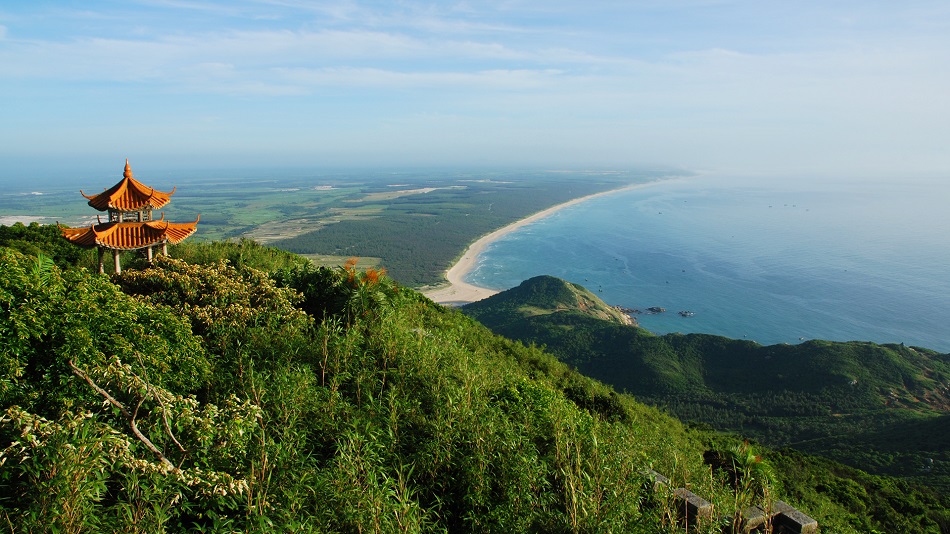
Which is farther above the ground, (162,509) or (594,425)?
(162,509)

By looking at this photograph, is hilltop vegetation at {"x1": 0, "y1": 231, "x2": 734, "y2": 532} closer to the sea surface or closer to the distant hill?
the distant hill

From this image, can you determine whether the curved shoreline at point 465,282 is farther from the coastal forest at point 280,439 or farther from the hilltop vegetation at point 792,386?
the coastal forest at point 280,439

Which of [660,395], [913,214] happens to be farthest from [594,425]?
[913,214]

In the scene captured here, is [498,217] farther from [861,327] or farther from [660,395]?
[660,395]

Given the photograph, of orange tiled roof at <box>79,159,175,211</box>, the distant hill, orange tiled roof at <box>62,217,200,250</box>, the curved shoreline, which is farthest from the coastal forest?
the curved shoreline

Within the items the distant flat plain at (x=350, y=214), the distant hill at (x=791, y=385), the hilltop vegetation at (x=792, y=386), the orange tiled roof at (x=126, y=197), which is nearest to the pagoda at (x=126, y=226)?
the orange tiled roof at (x=126, y=197)

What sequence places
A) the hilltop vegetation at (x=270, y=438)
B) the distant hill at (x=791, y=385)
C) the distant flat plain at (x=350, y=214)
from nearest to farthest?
the hilltop vegetation at (x=270, y=438) → the distant hill at (x=791, y=385) → the distant flat plain at (x=350, y=214)
